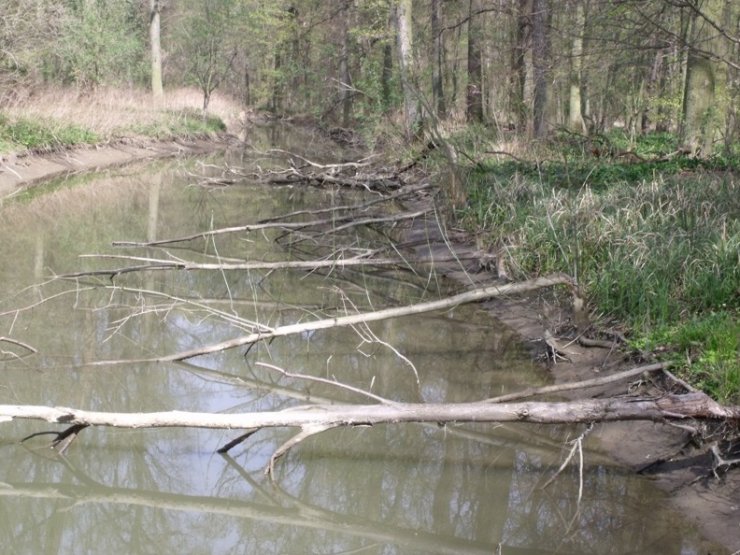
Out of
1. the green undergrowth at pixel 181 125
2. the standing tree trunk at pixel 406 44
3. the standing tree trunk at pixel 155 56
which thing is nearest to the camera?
the standing tree trunk at pixel 406 44

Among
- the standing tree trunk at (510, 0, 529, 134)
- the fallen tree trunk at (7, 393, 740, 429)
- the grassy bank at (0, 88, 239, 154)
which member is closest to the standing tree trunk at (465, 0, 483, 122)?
the standing tree trunk at (510, 0, 529, 134)

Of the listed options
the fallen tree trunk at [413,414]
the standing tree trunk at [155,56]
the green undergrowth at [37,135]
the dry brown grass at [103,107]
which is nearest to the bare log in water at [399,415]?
the fallen tree trunk at [413,414]

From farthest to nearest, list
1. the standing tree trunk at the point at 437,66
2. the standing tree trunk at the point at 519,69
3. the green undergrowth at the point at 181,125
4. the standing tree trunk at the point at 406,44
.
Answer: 1. the green undergrowth at the point at 181,125
2. the standing tree trunk at the point at 437,66
3. the standing tree trunk at the point at 406,44
4. the standing tree trunk at the point at 519,69

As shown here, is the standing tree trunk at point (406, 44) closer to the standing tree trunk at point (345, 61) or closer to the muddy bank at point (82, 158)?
the muddy bank at point (82, 158)

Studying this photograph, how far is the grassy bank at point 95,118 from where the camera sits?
17.5 m

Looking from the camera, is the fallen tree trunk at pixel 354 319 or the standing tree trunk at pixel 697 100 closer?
the fallen tree trunk at pixel 354 319

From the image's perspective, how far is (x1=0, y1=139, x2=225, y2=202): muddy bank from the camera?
1627 centimetres

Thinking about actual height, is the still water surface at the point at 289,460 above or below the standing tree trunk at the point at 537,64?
below

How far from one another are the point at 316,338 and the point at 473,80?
1527cm

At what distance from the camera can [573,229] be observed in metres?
7.51

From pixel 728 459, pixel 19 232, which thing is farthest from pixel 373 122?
pixel 728 459

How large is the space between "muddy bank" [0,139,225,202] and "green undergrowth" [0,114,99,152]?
0.56ft

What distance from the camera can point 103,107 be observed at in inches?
885

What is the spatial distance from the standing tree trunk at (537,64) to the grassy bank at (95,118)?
10.4 meters
